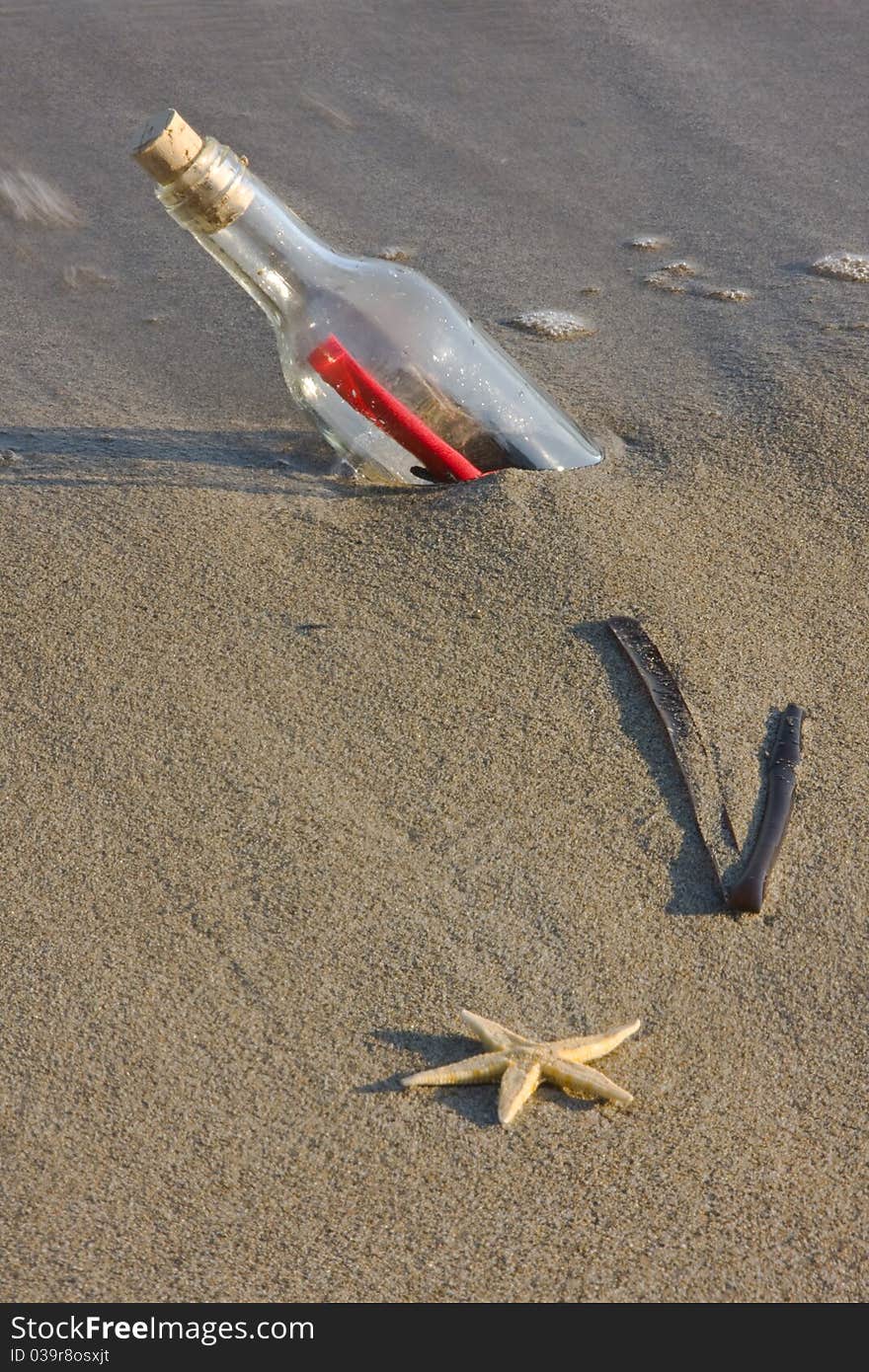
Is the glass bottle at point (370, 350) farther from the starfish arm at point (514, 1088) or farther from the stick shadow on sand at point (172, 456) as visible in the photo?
the starfish arm at point (514, 1088)

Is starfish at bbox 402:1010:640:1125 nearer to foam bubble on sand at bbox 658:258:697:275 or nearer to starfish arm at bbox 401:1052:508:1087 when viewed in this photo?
starfish arm at bbox 401:1052:508:1087

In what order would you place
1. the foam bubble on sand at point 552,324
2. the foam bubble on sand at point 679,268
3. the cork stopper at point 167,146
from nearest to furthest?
the cork stopper at point 167,146 < the foam bubble on sand at point 552,324 < the foam bubble on sand at point 679,268

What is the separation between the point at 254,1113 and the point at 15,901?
0.48m

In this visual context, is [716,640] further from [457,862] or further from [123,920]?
[123,920]

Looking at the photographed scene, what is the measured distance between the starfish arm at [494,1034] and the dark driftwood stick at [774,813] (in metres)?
0.40

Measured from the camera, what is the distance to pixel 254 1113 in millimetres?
1593

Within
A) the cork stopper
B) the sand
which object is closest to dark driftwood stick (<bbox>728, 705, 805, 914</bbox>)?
the sand

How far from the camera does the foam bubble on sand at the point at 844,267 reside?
3.43 metres

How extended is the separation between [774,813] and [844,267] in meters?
2.02

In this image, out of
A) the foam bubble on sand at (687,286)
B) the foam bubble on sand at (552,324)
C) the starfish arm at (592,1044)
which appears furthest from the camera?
the foam bubble on sand at (687,286)

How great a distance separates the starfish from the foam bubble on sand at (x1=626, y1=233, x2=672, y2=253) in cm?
264

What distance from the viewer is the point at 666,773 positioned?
80.6 inches

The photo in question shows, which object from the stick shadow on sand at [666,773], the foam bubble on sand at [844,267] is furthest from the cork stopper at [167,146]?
the foam bubble on sand at [844,267]

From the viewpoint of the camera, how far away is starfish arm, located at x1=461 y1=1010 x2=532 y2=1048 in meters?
1.61
